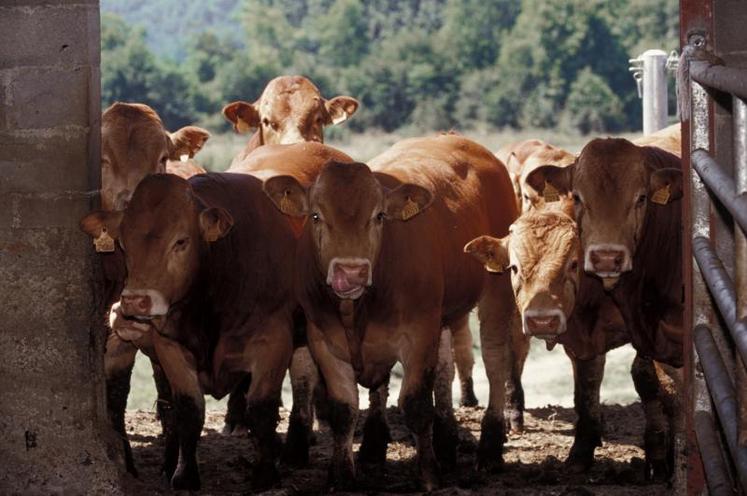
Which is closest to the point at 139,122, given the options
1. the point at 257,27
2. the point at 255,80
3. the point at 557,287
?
the point at 557,287

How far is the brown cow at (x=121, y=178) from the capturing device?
8586 mm

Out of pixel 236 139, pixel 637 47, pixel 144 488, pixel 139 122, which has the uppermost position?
pixel 637 47

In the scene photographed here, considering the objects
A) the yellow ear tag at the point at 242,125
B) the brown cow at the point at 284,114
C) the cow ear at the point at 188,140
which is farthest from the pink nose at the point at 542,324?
the yellow ear tag at the point at 242,125

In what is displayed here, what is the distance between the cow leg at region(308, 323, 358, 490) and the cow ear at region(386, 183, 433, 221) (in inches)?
30.1

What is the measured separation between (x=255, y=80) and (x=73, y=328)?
8661 cm

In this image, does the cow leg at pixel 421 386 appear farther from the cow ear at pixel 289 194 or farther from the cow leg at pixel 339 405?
the cow ear at pixel 289 194

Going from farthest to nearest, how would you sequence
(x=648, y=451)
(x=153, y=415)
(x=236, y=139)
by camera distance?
(x=236, y=139)
(x=153, y=415)
(x=648, y=451)

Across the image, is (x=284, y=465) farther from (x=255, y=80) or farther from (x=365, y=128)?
(x=255, y=80)

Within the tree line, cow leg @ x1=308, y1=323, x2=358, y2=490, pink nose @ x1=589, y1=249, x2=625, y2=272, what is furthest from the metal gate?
the tree line

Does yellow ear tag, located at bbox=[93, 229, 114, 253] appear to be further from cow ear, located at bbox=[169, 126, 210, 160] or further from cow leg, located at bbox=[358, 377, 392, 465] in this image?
cow ear, located at bbox=[169, 126, 210, 160]

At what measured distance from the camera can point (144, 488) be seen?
26.1 feet

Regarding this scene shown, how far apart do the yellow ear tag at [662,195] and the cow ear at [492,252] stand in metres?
0.82

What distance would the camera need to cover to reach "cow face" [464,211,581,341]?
7.75 meters

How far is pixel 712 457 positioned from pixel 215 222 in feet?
11.8
